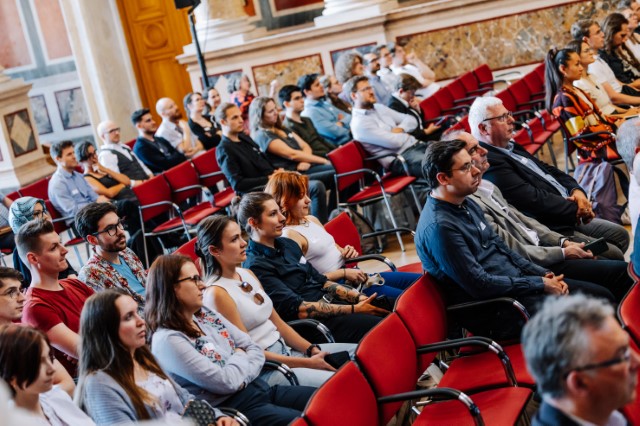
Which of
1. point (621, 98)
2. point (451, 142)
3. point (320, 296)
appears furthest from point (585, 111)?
point (320, 296)

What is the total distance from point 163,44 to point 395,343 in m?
9.59

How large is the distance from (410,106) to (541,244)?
3.44 meters

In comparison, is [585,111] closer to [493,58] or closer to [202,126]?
[202,126]

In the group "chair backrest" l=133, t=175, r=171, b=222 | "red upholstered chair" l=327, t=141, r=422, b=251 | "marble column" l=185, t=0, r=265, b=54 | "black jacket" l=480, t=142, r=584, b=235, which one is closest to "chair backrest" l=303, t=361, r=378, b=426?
"black jacket" l=480, t=142, r=584, b=235

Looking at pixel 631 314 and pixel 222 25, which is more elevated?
pixel 222 25

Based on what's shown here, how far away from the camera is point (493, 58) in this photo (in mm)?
10375

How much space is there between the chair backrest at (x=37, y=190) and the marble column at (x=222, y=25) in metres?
4.10

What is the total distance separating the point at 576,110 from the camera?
5.81 meters

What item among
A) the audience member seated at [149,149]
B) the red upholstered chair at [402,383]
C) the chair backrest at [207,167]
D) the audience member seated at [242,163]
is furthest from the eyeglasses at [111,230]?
the audience member seated at [149,149]

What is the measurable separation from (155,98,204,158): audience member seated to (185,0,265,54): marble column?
2.94 m

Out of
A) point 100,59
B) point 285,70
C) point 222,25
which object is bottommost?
point 285,70

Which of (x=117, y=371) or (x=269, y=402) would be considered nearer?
(x=117, y=371)

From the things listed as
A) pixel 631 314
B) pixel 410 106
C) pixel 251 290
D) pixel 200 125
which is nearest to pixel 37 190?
pixel 200 125

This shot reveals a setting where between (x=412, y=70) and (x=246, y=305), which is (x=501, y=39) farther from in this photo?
(x=246, y=305)
